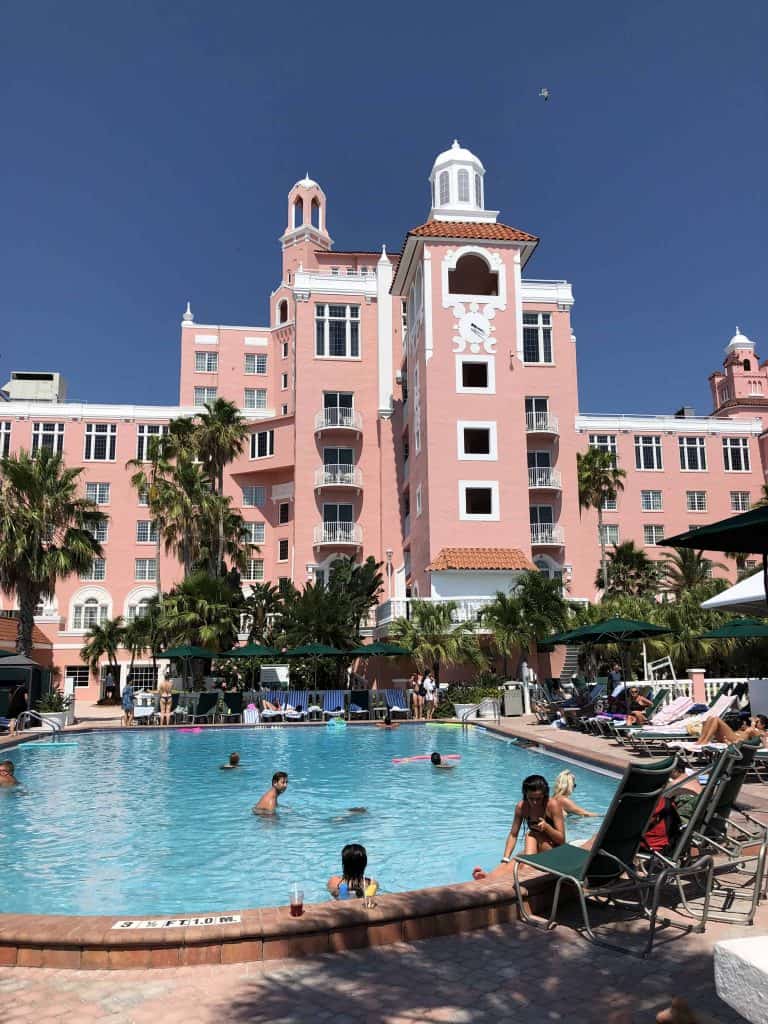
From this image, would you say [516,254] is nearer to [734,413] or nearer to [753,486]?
[753,486]

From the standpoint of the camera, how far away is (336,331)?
41.2 meters

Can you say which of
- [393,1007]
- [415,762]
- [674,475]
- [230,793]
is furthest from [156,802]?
[674,475]

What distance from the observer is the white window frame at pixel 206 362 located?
5066cm

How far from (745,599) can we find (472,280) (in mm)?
26716

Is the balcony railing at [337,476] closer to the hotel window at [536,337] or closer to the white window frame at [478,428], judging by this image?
the white window frame at [478,428]

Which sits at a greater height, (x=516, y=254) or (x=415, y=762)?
(x=516, y=254)

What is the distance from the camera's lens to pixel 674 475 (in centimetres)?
4572

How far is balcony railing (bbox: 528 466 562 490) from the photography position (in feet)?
122

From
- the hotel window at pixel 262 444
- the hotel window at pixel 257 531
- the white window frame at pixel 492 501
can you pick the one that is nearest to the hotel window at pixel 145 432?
the hotel window at pixel 262 444

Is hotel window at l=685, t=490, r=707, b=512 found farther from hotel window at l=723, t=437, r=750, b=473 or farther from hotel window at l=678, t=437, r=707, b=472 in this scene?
hotel window at l=723, t=437, r=750, b=473

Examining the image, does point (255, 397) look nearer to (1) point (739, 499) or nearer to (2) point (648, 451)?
(2) point (648, 451)

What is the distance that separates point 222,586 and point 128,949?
26.4m

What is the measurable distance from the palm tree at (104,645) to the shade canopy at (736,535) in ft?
111

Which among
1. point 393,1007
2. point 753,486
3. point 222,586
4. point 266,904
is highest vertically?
point 753,486
